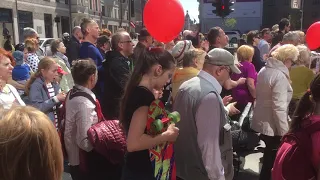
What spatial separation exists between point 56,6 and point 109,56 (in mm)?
29758

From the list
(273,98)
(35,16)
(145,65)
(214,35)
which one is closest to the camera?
(145,65)

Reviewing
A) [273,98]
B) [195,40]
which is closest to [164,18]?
[273,98]

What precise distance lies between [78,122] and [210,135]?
1247 mm

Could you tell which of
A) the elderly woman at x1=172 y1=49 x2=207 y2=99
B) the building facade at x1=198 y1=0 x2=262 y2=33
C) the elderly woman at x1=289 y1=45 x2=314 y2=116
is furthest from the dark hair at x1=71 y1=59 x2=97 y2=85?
the building facade at x1=198 y1=0 x2=262 y2=33

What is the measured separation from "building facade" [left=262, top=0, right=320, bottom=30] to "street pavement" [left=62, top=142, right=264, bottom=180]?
47.8m

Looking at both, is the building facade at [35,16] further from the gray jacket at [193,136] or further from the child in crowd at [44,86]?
the gray jacket at [193,136]

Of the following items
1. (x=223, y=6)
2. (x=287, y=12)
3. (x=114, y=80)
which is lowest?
(x=114, y=80)

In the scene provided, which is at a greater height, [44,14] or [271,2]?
[271,2]

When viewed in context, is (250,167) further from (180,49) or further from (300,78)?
(180,49)

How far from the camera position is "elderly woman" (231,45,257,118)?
476cm

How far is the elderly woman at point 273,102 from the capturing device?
354 cm

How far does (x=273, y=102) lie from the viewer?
3.56m

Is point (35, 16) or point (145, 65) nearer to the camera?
point (145, 65)

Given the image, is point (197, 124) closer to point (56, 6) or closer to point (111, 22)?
point (56, 6)
